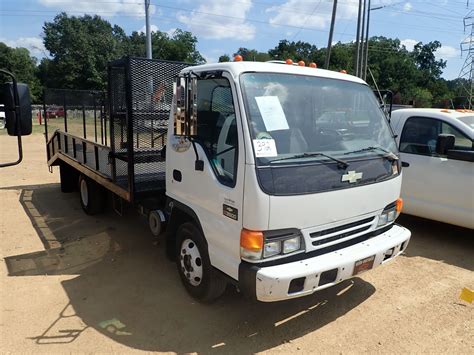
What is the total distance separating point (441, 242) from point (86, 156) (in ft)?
17.9

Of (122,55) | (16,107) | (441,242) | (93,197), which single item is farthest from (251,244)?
(122,55)

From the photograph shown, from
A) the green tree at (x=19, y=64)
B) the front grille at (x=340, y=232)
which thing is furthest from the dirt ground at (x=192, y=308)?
the green tree at (x=19, y=64)

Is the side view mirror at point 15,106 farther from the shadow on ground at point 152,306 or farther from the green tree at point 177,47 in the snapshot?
the green tree at point 177,47

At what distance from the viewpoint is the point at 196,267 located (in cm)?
362

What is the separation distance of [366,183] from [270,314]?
1.49 m

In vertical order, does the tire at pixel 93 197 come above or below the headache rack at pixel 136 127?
below

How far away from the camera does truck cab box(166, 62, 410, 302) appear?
285 centimetres

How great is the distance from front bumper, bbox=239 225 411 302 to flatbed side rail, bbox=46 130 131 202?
2187 millimetres

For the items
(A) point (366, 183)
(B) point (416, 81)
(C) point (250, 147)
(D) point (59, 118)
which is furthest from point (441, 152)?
(B) point (416, 81)

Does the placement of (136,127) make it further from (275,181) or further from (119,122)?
(275,181)

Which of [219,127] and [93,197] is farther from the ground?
[219,127]

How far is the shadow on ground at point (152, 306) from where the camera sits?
325cm

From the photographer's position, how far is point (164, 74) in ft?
15.4

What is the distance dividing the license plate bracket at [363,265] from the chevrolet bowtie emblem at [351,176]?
65 centimetres
